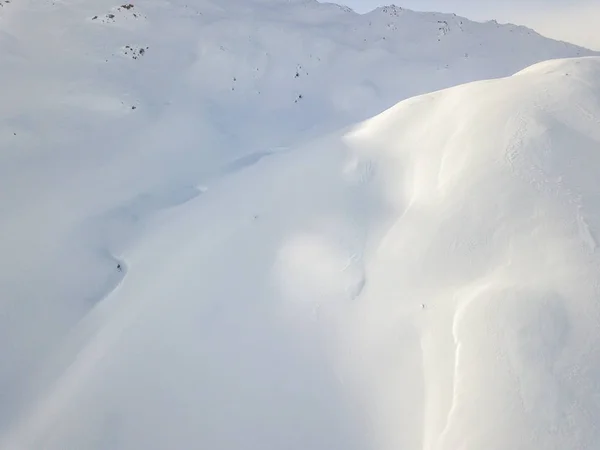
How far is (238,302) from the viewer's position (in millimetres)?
5246

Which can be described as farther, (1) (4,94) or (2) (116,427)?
(1) (4,94)

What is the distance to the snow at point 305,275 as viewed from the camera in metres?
4.02

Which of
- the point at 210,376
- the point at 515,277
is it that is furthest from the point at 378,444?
the point at 515,277

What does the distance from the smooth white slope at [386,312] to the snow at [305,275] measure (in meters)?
0.02

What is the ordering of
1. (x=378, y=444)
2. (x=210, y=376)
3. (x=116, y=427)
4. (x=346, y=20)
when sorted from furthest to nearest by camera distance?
(x=346, y=20), (x=210, y=376), (x=116, y=427), (x=378, y=444)

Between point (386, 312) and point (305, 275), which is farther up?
point (386, 312)

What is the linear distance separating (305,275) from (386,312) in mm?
1093

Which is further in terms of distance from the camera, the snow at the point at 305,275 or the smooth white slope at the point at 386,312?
the snow at the point at 305,275

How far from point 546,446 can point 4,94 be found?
31.0 ft

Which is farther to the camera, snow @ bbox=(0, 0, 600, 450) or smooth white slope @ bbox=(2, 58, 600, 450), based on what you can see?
snow @ bbox=(0, 0, 600, 450)

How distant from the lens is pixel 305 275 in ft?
17.7

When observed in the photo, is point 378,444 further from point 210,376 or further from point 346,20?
point 346,20

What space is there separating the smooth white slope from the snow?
2 cm

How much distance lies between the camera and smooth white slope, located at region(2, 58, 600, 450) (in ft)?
12.8
